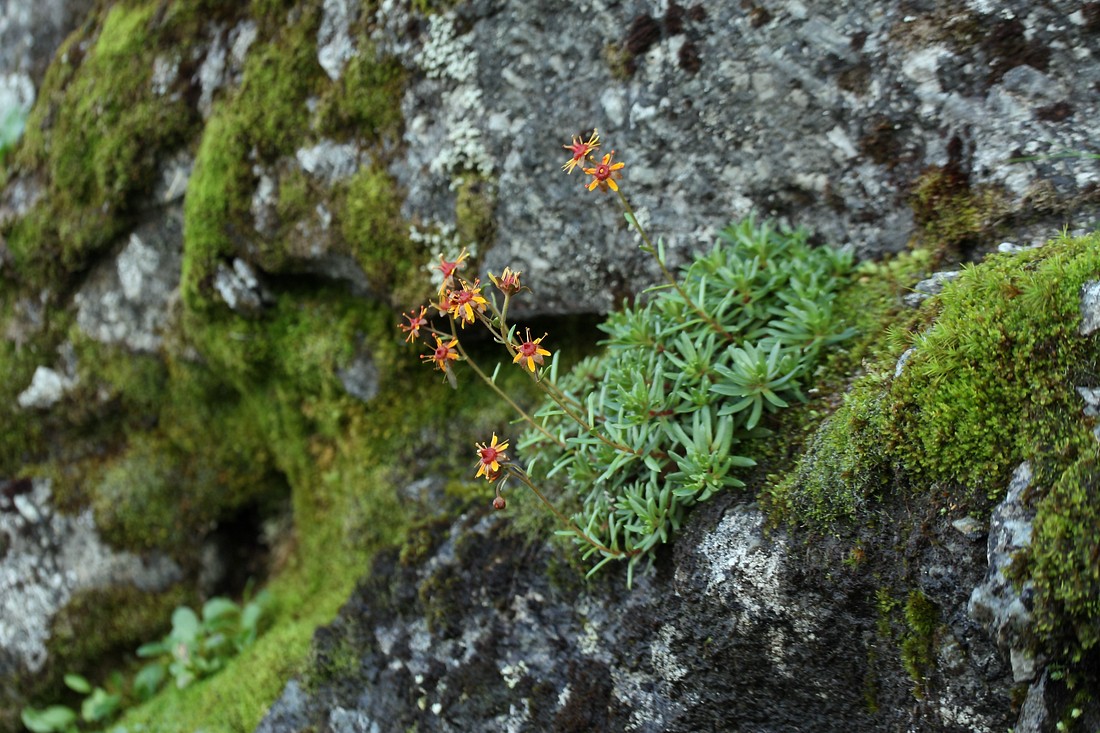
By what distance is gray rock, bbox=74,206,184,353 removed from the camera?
5.44m

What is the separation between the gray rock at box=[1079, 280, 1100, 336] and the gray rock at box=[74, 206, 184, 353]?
4956mm

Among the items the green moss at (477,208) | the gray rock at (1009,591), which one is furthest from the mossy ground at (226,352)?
the gray rock at (1009,591)

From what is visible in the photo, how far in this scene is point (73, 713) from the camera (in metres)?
5.26

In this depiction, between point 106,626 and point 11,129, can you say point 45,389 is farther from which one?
point 11,129

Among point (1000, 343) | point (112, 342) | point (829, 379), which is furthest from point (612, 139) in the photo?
point (112, 342)

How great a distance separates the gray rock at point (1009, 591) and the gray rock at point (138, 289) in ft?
16.0

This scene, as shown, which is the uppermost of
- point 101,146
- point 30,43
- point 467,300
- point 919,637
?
point 30,43

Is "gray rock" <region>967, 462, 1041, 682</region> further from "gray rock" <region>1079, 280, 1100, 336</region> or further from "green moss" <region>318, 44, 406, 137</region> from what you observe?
"green moss" <region>318, 44, 406, 137</region>

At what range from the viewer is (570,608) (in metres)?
3.54

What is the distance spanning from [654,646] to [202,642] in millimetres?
3163

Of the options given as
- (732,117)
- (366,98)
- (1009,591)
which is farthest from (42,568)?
(1009,591)

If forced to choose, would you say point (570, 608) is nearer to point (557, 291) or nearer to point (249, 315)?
point (557, 291)

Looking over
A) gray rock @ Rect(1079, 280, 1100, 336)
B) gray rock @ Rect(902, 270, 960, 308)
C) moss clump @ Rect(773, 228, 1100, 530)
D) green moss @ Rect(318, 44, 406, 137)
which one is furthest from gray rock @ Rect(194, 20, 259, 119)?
gray rock @ Rect(1079, 280, 1100, 336)

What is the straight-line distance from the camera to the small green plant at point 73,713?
17.1 feet
